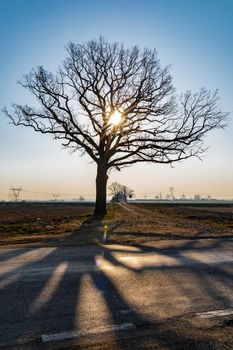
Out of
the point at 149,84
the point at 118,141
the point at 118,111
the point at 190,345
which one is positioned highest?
the point at 149,84

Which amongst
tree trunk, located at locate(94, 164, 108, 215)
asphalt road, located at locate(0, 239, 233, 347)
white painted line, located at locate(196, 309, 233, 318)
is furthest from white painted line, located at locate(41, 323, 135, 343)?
tree trunk, located at locate(94, 164, 108, 215)

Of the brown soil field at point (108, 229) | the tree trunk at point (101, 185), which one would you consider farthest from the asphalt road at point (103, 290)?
the tree trunk at point (101, 185)

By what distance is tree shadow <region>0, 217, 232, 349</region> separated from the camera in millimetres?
4840

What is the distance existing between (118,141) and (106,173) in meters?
2.68

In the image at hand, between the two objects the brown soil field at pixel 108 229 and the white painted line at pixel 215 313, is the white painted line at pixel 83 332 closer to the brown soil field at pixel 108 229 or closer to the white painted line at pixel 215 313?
the white painted line at pixel 215 313

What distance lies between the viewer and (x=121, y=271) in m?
7.94

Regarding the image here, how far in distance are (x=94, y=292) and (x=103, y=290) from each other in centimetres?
20

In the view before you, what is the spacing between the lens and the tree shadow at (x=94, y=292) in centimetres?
484

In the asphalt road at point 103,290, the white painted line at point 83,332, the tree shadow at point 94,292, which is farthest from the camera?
the asphalt road at point 103,290

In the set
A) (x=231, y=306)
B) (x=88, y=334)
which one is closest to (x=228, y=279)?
(x=231, y=306)

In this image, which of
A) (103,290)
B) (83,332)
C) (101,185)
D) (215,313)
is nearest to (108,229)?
(101,185)

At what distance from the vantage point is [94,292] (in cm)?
633

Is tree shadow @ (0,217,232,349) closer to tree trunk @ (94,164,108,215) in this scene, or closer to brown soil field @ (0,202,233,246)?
brown soil field @ (0,202,233,246)

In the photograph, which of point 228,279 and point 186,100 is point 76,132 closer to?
point 186,100
